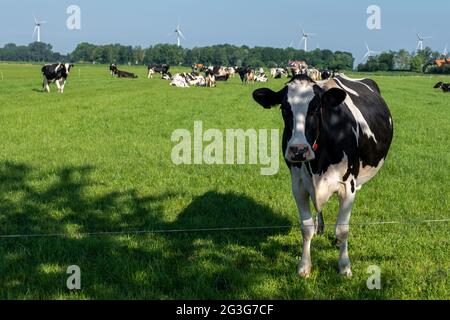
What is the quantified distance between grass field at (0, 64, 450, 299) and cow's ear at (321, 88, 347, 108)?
1719 millimetres

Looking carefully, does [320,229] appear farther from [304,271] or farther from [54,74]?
[54,74]

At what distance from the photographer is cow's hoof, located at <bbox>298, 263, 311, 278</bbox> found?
184 inches

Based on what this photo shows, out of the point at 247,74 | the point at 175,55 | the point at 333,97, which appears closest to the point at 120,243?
the point at 333,97

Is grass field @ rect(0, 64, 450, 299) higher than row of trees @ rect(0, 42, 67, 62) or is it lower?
lower

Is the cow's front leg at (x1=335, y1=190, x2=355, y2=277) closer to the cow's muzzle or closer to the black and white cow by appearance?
the black and white cow

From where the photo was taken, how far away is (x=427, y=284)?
4434mm

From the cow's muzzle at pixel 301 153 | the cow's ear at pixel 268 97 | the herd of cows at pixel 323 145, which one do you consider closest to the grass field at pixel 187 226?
the herd of cows at pixel 323 145

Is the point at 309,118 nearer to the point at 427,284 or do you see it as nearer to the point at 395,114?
the point at 427,284

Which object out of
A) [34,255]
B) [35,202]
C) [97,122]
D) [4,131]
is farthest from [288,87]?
[97,122]

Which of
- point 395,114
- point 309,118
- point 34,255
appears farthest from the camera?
point 395,114

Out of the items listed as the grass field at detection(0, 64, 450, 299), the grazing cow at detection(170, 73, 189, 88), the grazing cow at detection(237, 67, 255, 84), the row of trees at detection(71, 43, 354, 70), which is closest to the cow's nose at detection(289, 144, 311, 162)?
the grass field at detection(0, 64, 450, 299)

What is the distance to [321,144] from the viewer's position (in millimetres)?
4559

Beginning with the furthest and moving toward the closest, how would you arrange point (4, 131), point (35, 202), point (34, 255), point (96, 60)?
1. point (96, 60)
2. point (4, 131)
3. point (35, 202)
4. point (34, 255)
